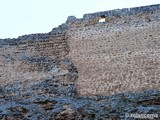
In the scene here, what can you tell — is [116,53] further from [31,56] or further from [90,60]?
[31,56]

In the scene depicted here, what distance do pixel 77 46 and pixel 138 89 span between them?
333 cm

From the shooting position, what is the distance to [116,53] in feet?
44.1

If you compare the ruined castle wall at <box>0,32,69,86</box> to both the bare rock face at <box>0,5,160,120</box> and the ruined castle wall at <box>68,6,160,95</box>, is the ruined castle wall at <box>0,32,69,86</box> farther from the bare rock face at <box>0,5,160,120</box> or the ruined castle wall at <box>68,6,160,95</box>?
A: the ruined castle wall at <box>68,6,160,95</box>

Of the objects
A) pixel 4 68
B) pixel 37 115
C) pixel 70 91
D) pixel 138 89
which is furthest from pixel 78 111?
pixel 4 68

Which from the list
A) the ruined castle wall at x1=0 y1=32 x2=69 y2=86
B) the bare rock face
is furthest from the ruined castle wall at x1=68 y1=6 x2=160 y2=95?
the ruined castle wall at x1=0 y1=32 x2=69 y2=86

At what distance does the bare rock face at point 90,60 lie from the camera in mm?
11656

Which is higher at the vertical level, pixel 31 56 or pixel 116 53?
pixel 31 56

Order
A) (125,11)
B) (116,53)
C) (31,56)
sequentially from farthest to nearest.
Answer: (125,11) < (31,56) < (116,53)

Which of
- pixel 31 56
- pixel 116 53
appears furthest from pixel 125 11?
pixel 31 56

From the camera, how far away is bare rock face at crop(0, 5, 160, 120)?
1166 centimetres

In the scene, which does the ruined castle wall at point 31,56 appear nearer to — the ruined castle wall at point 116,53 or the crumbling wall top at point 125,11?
the ruined castle wall at point 116,53

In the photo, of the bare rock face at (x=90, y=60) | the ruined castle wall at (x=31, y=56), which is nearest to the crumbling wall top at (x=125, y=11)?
the bare rock face at (x=90, y=60)

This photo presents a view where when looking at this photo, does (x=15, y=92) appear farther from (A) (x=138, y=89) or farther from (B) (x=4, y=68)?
(A) (x=138, y=89)

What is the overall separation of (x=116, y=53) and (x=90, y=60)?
93 centimetres
